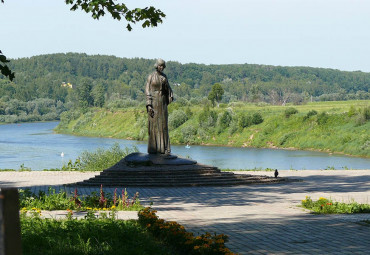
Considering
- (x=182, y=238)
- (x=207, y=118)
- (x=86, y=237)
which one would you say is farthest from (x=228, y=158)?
(x=182, y=238)

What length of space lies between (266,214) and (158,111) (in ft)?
20.9

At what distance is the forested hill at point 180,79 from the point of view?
143375 millimetres

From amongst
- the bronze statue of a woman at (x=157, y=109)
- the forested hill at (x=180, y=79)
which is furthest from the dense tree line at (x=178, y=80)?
the bronze statue of a woman at (x=157, y=109)

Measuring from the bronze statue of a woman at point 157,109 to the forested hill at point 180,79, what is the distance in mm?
116544

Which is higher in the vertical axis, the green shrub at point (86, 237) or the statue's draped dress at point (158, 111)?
the statue's draped dress at point (158, 111)

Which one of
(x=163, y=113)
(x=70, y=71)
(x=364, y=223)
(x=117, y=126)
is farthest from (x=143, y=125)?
(x=70, y=71)

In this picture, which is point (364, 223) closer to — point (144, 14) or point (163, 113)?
point (144, 14)

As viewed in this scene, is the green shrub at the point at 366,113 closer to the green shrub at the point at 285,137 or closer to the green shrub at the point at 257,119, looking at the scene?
the green shrub at the point at 285,137

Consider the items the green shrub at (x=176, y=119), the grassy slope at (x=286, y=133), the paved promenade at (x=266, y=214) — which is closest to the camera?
the paved promenade at (x=266, y=214)

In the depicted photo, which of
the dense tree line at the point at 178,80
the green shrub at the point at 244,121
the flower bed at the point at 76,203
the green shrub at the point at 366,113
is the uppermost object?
the dense tree line at the point at 178,80

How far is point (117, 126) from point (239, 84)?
7187 cm

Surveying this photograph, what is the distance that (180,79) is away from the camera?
16362cm

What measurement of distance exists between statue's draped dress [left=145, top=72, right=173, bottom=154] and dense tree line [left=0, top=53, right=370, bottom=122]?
112m

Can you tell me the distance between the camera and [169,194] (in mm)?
13055
